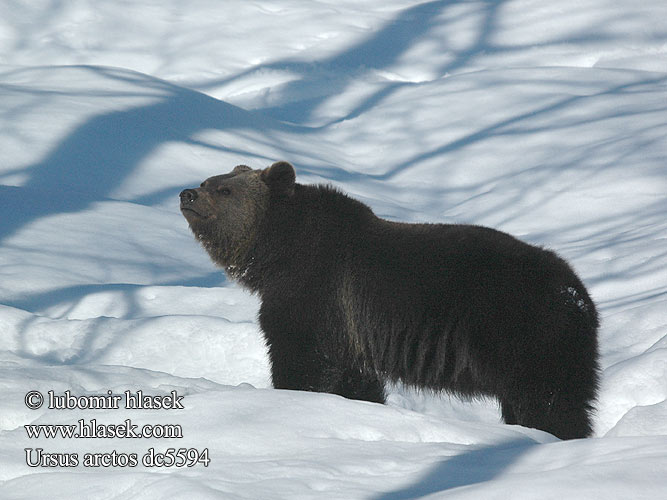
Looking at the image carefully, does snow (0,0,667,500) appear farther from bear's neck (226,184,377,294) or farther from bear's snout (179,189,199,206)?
bear's snout (179,189,199,206)

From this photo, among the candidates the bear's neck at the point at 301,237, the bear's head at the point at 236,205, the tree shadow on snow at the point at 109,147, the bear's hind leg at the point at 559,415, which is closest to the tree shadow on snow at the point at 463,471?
the bear's hind leg at the point at 559,415

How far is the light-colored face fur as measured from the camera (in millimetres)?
3883

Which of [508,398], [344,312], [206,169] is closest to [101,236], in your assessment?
[206,169]

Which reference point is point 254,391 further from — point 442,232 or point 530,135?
point 530,135

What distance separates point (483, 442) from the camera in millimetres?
2646

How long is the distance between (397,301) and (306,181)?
5266mm

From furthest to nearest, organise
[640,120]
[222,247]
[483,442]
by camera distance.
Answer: [640,120] → [222,247] → [483,442]

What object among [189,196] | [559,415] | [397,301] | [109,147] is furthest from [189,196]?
[109,147]

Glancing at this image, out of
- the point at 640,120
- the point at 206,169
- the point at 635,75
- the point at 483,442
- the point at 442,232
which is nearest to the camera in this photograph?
the point at 483,442

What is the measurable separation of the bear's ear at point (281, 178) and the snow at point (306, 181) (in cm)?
91

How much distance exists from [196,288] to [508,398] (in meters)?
3.22

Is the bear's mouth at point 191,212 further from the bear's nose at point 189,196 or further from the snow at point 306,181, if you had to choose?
the snow at point 306,181

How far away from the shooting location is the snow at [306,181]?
2320mm

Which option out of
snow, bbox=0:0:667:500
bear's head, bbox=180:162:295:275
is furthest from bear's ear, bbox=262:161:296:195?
snow, bbox=0:0:667:500
